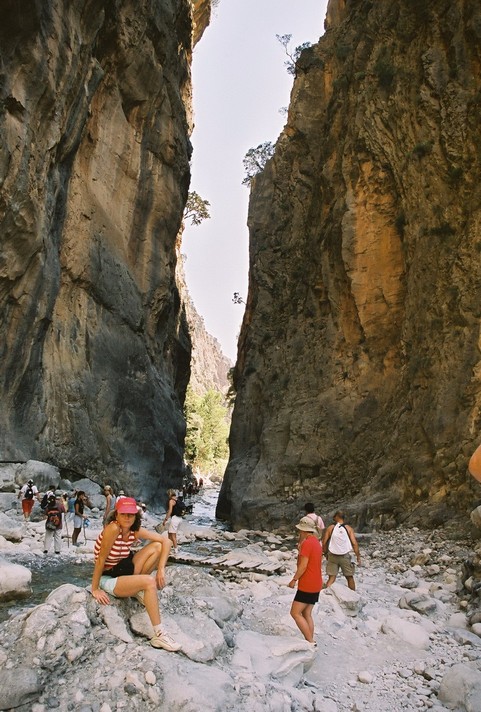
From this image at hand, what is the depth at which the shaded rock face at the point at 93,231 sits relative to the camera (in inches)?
653

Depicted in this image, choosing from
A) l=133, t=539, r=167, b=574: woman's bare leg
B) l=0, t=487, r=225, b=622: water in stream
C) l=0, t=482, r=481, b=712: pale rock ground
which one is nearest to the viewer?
l=0, t=482, r=481, b=712: pale rock ground

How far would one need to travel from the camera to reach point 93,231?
24.7 metres

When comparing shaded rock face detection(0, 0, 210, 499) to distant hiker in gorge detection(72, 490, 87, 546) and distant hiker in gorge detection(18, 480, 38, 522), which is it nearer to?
distant hiker in gorge detection(18, 480, 38, 522)

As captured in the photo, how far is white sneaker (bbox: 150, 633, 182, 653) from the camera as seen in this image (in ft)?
15.9

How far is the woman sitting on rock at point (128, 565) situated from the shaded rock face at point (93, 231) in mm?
12924

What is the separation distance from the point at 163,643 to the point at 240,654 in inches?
40.1

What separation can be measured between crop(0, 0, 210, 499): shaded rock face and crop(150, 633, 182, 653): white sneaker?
535 inches

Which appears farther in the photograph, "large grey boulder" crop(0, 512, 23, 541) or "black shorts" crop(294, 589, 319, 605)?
"large grey boulder" crop(0, 512, 23, 541)

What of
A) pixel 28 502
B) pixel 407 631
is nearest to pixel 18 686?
pixel 407 631

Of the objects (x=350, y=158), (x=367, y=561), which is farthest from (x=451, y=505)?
(x=350, y=158)

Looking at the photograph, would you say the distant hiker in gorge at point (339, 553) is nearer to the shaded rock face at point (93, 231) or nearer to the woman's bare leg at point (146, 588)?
the woman's bare leg at point (146, 588)

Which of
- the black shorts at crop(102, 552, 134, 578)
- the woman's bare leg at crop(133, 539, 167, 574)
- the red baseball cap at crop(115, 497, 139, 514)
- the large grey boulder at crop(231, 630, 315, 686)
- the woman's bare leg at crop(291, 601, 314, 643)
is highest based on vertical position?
the red baseball cap at crop(115, 497, 139, 514)

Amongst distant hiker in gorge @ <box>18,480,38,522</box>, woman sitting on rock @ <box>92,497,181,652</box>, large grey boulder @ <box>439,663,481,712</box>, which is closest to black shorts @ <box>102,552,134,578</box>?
woman sitting on rock @ <box>92,497,181,652</box>

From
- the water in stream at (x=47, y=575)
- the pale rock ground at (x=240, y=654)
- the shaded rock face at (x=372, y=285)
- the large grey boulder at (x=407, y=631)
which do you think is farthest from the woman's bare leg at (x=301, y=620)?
the shaded rock face at (x=372, y=285)
